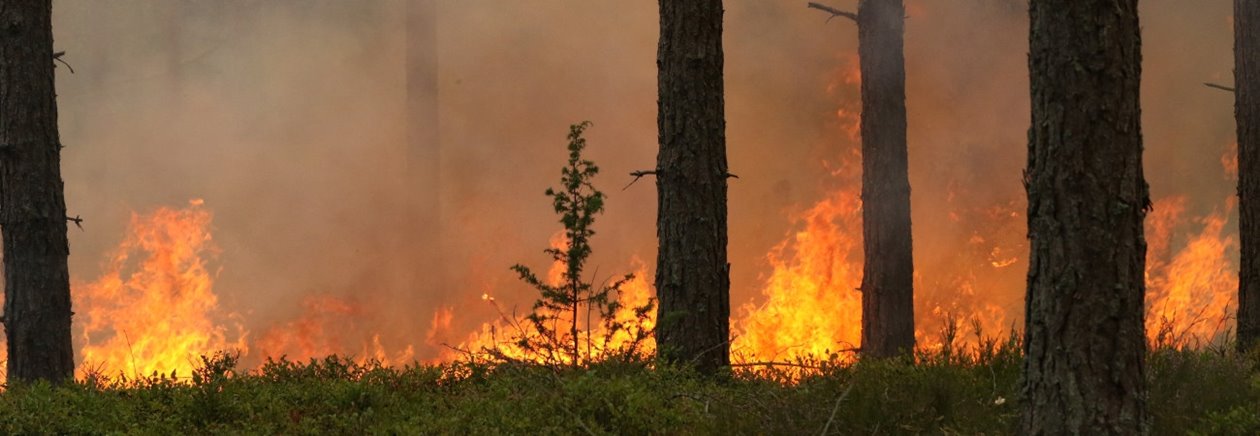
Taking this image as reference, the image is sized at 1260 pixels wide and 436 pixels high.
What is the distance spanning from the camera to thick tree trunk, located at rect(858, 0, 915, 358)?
12.0m

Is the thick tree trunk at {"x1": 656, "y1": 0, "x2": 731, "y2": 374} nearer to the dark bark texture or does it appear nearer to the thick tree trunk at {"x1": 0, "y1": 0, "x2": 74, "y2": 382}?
the thick tree trunk at {"x1": 0, "y1": 0, "x2": 74, "y2": 382}

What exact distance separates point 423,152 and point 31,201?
12.3 m

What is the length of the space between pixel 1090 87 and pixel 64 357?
27.5 ft

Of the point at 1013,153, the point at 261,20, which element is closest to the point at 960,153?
the point at 1013,153

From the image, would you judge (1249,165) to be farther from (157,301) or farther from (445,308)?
(157,301)

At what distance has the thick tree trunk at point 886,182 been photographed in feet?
39.3

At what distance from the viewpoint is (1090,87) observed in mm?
4867

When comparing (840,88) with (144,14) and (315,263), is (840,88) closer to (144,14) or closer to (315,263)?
(315,263)

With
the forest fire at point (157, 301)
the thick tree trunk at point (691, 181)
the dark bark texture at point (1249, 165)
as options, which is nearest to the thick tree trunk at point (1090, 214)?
the thick tree trunk at point (691, 181)

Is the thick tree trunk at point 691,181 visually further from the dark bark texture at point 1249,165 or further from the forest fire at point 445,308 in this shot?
the forest fire at point 445,308

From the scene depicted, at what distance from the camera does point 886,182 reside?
39.3 ft

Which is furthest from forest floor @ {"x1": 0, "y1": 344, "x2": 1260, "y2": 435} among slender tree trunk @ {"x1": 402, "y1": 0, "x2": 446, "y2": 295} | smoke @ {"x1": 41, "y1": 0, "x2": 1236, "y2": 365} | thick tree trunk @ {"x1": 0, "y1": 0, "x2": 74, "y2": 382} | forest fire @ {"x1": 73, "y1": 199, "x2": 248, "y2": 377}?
slender tree trunk @ {"x1": 402, "y1": 0, "x2": 446, "y2": 295}

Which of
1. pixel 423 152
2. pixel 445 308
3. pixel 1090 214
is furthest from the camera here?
pixel 423 152

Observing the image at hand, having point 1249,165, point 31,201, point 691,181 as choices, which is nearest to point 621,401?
point 691,181
